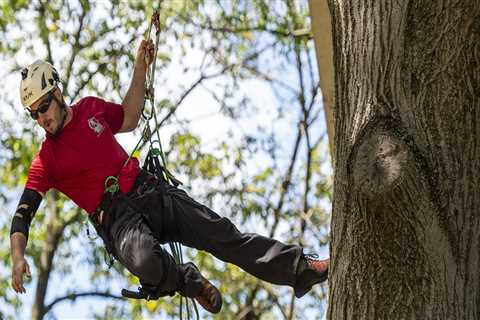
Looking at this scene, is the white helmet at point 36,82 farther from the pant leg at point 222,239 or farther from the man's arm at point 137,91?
the pant leg at point 222,239

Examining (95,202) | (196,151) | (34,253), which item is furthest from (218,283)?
(95,202)

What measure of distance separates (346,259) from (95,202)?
1707 mm

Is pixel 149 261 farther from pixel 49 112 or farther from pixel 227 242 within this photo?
pixel 49 112

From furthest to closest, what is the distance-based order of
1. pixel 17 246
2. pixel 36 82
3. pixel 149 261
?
1. pixel 36 82
2. pixel 17 246
3. pixel 149 261

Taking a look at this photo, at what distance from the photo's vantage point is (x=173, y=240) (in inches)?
176

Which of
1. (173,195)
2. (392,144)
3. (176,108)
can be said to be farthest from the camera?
(176,108)

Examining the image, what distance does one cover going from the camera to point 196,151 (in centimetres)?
1112

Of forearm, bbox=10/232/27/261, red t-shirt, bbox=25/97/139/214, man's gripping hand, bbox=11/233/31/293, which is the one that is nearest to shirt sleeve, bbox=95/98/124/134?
red t-shirt, bbox=25/97/139/214

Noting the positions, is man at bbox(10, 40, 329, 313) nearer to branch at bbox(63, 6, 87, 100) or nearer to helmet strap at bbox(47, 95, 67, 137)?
helmet strap at bbox(47, 95, 67, 137)

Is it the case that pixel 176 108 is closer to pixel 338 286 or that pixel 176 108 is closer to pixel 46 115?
pixel 46 115

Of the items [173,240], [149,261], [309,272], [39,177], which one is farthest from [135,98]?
[309,272]

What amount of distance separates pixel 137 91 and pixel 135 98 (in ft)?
0.15

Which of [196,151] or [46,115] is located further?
[196,151]

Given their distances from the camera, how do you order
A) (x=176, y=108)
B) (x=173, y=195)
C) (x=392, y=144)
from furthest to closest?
(x=176, y=108), (x=173, y=195), (x=392, y=144)
